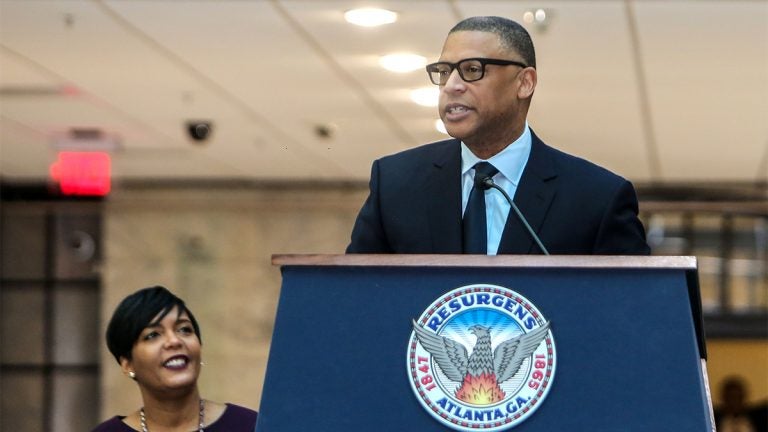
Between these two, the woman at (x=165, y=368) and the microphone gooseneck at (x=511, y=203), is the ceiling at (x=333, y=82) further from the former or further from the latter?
the microphone gooseneck at (x=511, y=203)

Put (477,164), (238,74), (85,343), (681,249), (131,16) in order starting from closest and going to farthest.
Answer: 1. (477,164)
2. (131,16)
3. (238,74)
4. (681,249)
5. (85,343)

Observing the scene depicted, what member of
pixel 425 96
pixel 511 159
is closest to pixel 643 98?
pixel 425 96

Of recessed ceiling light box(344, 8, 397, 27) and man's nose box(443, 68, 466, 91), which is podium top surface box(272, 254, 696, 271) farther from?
recessed ceiling light box(344, 8, 397, 27)

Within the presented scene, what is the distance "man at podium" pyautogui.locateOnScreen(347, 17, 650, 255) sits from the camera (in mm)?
2201

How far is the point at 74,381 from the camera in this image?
12.4m

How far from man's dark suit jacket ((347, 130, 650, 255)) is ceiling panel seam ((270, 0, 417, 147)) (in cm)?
354

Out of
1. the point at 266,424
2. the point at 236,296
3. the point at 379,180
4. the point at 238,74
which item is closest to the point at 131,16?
the point at 238,74

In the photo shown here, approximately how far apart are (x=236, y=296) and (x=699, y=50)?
597 cm

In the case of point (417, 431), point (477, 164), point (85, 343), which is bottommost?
point (417, 431)

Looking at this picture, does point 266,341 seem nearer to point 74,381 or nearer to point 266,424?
point 74,381

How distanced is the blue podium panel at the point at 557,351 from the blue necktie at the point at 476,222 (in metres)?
0.30

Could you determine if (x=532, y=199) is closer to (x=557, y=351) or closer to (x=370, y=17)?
(x=557, y=351)

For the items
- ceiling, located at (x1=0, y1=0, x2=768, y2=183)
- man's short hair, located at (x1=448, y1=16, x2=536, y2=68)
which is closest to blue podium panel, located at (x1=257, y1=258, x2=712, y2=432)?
man's short hair, located at (x1=448, y1=16, x2=536, y2=68)

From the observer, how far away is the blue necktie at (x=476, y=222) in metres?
2.23
